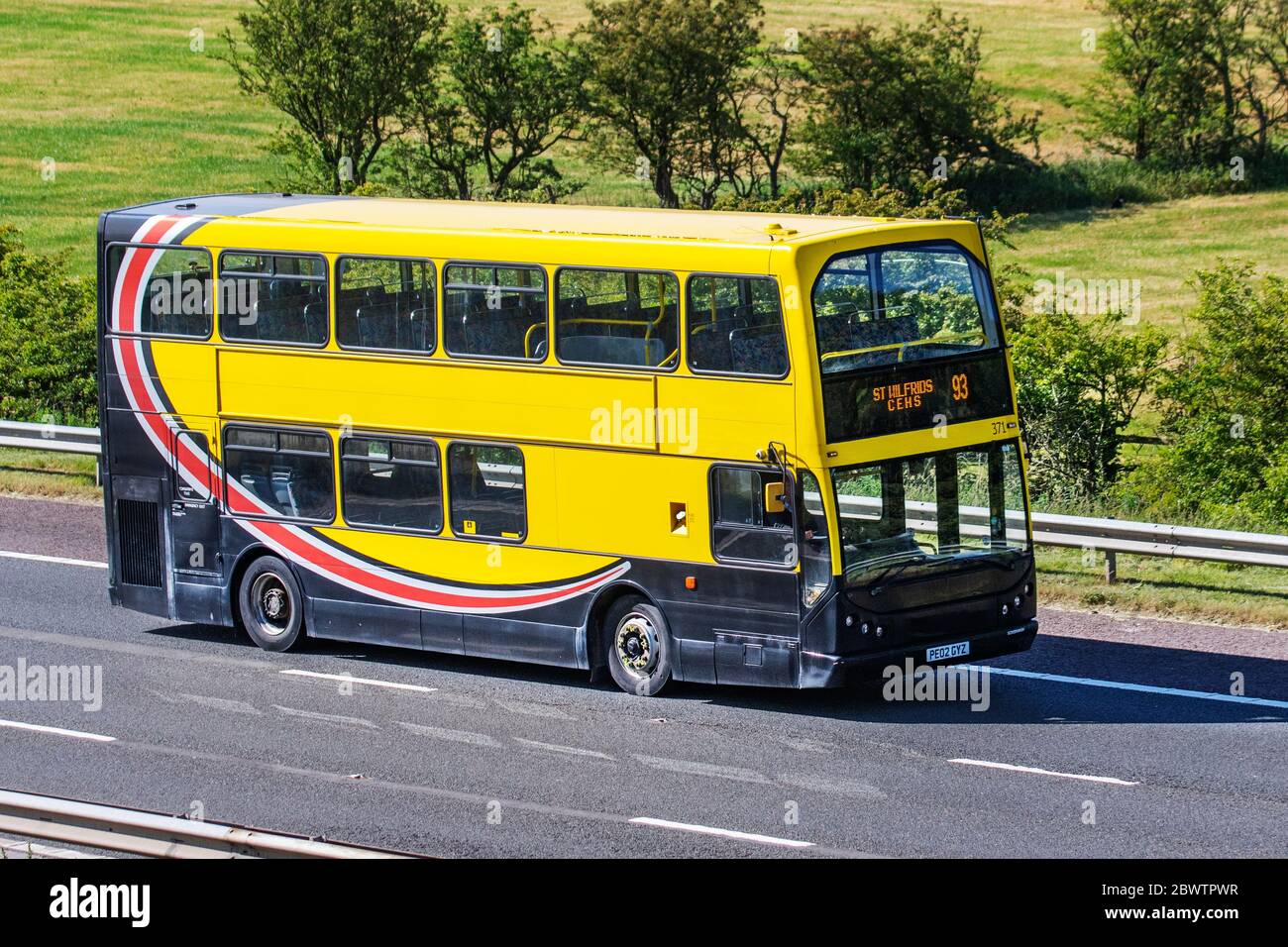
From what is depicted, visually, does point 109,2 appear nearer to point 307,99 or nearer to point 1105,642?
point 307,99

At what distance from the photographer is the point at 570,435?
51.2ft

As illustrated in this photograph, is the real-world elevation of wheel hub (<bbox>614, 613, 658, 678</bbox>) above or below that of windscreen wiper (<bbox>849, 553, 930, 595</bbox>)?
below

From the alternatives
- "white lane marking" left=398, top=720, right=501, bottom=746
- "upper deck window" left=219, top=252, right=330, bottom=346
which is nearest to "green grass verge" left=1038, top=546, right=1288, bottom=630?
"white lane marking" left=398, top=720, right=501, bottom=746

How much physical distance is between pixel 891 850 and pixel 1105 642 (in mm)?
Result: 5897

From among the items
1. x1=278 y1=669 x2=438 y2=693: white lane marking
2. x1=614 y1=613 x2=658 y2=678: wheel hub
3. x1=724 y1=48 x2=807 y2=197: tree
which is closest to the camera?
x1=614 y1=613 x2=658 y2=678: wheel hub

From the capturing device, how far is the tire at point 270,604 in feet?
57.7

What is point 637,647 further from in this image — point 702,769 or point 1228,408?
point 1228,408

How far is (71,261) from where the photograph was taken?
47375 millimetres

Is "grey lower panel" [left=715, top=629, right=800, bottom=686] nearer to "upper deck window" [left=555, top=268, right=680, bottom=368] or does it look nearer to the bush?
"upper deck window" [left=555, top=268, right=680, bottom=368]

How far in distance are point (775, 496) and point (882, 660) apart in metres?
1.59

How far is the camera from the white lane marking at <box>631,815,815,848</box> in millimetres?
11969

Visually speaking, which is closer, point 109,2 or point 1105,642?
point 1105,642

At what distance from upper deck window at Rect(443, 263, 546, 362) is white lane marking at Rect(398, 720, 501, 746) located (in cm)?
324
